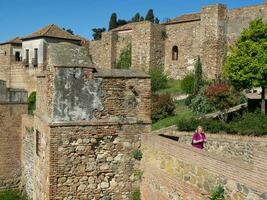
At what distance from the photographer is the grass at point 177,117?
19.9 m

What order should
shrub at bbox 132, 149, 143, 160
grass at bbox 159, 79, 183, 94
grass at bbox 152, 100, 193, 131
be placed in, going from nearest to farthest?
shrub at bbox 132, 149, 143, 160 → grass at bbox 152, 100, 193, 131 → grass at bbox 159, 79, 183, 94

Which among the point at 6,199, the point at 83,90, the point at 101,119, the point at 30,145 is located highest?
the point at 83,90

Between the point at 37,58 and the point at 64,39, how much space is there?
116 inches

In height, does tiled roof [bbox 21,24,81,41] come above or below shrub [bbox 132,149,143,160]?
above

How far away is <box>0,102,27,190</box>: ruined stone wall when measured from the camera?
56.5 feet

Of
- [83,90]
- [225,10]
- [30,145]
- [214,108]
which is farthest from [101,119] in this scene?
[225,10]

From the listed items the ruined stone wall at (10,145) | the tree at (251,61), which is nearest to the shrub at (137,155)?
the ruined stone wall at (10,145)

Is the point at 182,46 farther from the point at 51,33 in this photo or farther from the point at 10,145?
the point at 10,145

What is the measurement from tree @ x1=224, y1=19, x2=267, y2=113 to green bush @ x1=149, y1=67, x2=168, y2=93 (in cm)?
1054

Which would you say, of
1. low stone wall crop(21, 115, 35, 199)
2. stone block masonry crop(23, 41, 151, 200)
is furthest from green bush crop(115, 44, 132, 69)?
stone block masonry crop(23, 41, 151, 200)

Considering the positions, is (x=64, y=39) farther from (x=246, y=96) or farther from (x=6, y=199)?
(x=6, y=199)

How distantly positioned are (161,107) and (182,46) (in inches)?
479

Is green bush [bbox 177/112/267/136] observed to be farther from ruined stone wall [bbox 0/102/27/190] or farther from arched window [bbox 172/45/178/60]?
arched window [bbox 172/45/178/60]

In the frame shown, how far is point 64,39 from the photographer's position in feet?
128
